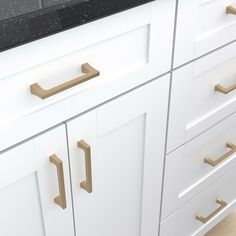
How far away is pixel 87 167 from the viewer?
836 mm

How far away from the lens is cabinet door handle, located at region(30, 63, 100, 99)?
2.27ft

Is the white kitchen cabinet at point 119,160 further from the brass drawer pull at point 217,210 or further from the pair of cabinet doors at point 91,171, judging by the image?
the brass drawer pull at point 217,210

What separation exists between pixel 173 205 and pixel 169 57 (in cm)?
46

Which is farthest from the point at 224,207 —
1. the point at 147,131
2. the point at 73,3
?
the point at 73,3

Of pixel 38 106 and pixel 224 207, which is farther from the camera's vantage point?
pixel 224 207

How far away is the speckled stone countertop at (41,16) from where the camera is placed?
609 millimetres

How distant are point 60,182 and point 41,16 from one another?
310 millimetres

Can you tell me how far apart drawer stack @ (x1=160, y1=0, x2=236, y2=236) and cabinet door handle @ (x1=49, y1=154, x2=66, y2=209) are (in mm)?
297

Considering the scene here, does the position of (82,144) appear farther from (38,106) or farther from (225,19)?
(225,19)

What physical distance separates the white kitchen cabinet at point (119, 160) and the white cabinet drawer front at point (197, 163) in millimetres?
48

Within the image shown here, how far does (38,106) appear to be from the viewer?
0.72 metres

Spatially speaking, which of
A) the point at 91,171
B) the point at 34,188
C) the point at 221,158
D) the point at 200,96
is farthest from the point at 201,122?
the point at 34,188

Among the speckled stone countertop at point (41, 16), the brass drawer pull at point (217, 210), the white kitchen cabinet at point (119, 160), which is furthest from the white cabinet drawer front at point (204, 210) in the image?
the speckled stone countertop at point (41, 16)

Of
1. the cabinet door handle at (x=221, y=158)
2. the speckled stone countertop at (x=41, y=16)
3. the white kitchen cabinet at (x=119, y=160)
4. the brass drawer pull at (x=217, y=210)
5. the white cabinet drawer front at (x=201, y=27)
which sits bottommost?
the brass drawer pull at (x=217, y=210)
